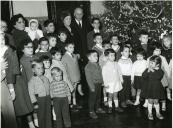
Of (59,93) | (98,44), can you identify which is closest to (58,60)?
(59,93)

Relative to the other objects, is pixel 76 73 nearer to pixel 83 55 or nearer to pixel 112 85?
pixel 112 85

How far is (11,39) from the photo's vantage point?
→ 529cm

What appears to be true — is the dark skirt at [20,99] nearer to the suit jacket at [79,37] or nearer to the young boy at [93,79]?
the young boy at [93,79]

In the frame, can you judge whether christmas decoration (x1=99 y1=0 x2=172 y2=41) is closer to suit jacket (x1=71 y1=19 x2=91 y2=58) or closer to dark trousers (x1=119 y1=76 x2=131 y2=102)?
suit jacket (x1=71 y1=19 x2=91 y2=58)

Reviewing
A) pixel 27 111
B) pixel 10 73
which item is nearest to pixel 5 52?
pixel 10 73

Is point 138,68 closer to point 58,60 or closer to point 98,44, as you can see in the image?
point 98,44

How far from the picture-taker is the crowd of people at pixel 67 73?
4453 millimetres

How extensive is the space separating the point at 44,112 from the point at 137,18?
155 inches

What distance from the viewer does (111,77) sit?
216 inches

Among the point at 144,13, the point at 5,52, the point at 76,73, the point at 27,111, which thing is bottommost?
the point at 27,111

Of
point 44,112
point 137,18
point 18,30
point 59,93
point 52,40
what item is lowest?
point 44,112

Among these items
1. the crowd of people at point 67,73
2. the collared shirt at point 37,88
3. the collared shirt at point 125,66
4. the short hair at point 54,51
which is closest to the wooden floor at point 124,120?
the crowd of people at point 67,73

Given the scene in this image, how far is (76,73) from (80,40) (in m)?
1.25

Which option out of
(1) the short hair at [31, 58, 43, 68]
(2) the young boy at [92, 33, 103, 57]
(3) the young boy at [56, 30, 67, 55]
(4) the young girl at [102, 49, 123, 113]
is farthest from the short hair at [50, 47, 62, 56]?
(2) the young boy at [92, 33, 103, 57]
